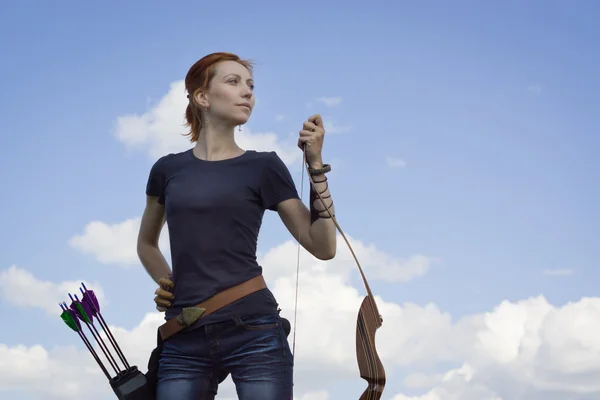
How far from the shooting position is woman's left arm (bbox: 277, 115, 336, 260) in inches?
150

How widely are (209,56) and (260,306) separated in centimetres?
136

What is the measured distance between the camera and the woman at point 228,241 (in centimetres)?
367

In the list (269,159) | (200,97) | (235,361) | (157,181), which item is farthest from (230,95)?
(235,361)

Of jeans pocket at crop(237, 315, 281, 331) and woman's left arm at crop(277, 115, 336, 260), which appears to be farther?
woman's left arm at crop(277, 115, 336, 260)

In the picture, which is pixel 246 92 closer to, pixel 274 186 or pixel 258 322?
pixel 274 186

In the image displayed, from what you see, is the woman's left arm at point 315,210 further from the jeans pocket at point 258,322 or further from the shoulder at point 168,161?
the shoulder at point 168,161

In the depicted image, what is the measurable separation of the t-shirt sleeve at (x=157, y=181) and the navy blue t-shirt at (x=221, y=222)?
0.16 metres

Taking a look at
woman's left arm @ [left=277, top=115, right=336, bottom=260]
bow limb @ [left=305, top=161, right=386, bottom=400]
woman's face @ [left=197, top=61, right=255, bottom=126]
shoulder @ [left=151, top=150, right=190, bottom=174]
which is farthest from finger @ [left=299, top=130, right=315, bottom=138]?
shoulder @ [left=151, top=150, right=190, bottom=174]

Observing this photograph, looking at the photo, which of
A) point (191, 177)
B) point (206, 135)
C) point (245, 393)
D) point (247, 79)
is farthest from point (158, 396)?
point (247, 79)

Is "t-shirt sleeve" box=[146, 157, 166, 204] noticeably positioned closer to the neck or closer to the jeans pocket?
the neck

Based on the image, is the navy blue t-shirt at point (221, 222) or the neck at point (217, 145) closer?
the navy blue t-shirt at point (221, 222)

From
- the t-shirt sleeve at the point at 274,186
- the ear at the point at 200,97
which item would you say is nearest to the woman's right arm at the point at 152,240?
the ear at the point at 200,97

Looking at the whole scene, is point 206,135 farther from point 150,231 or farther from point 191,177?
point 150,231

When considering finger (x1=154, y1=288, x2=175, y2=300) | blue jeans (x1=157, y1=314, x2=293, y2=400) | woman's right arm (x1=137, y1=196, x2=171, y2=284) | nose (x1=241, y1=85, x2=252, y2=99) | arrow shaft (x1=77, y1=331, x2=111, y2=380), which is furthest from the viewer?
woman's right arm (x1=137, y1=196, x2=171, y2=284)
